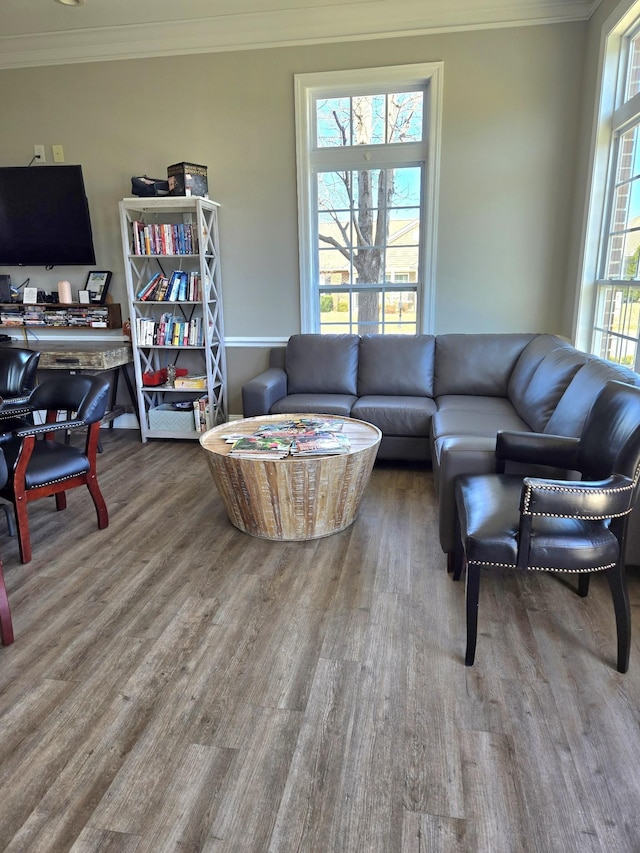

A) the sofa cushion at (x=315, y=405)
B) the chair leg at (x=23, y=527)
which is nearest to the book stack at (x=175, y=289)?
the sofa cushion at (x=315, y=405)

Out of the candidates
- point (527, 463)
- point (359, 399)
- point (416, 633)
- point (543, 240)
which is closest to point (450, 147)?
point (543, 240)

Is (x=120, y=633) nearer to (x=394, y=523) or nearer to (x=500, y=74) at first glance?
(x=394, y=523)

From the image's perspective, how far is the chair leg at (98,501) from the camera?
280cm

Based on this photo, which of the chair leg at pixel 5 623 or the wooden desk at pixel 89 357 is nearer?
the chair leg at pixel 5 623

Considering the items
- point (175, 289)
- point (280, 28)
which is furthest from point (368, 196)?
point (175, 289)

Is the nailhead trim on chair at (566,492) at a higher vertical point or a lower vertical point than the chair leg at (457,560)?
higher

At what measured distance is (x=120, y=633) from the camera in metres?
2.04

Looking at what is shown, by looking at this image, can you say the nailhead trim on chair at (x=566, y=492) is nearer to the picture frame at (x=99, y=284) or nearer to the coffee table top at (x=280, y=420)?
the coffee table top at (x=280, y=420)

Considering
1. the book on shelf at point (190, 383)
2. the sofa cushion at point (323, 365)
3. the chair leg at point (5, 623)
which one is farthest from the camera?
the book on shelf at point (190, 383)

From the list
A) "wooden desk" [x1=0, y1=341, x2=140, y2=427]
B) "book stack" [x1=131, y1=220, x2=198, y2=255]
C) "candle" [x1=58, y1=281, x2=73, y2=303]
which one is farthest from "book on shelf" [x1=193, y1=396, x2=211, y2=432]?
"candle" [x1=58, y1=281, x2=73, y2=303]

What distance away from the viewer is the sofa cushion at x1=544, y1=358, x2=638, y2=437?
7.39ft

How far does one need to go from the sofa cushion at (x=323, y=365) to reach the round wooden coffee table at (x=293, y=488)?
127 centimetres

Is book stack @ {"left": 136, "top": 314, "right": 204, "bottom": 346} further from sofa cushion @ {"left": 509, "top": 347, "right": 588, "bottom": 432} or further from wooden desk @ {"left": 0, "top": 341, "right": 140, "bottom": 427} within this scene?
sofa cushion @ {"left": 509, "top": 347, "right": 588, "bottom": 432}

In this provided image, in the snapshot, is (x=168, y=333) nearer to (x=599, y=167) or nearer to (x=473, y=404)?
(x=473, y=404)
